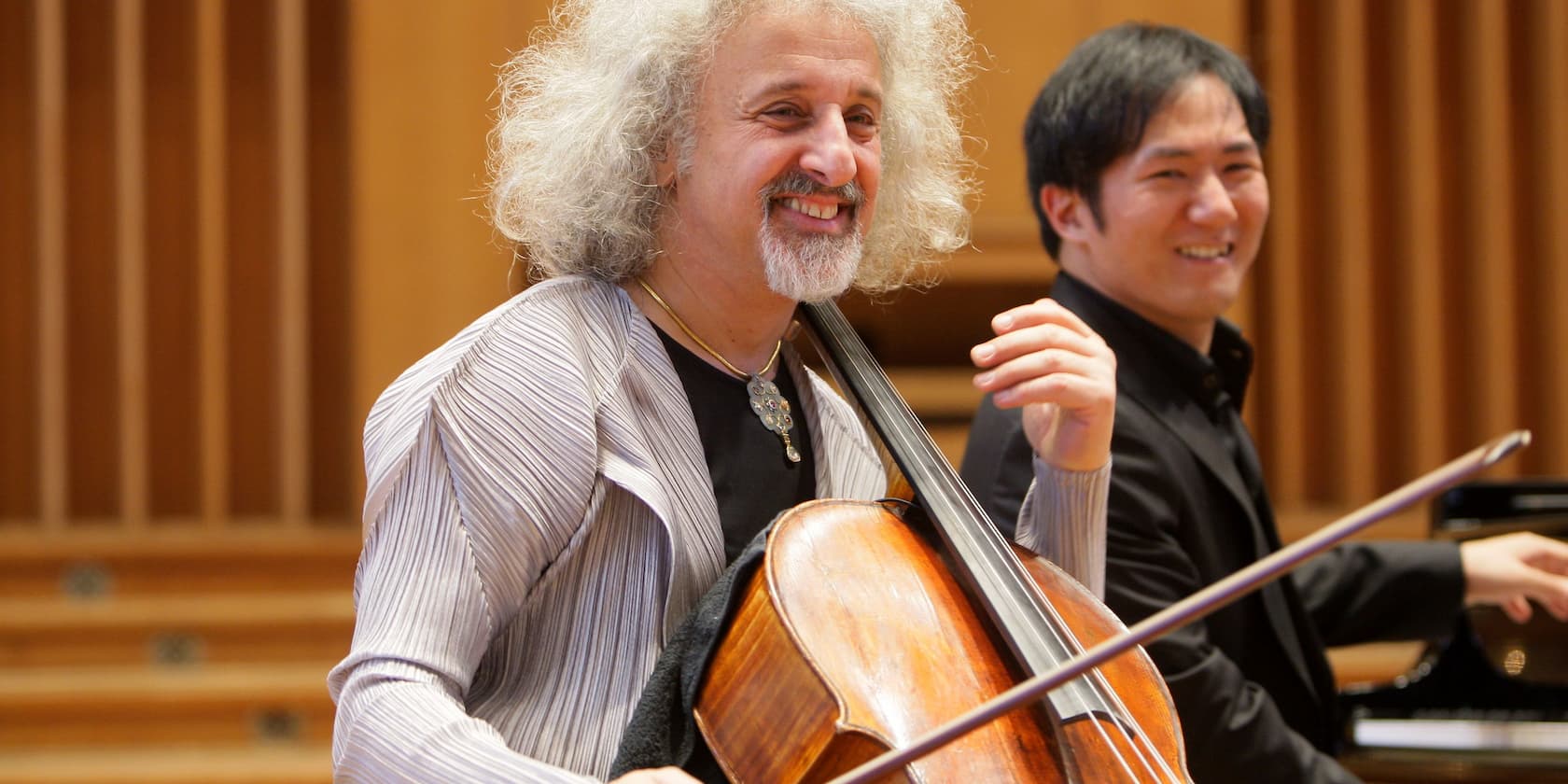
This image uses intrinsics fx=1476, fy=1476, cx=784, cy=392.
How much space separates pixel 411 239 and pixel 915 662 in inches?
103

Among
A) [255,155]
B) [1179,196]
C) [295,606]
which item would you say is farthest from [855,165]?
[255,155]

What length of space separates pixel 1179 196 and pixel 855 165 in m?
0.67

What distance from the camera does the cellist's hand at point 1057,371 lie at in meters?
1.17

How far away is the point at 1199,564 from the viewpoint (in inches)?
63.7

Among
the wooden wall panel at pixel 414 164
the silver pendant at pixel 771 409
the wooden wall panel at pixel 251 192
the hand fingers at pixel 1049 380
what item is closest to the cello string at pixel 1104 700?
the hand fingers at pixel 1049 380

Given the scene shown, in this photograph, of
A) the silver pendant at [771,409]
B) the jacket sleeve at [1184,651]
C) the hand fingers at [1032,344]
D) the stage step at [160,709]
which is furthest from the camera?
the stage step at [160,709]

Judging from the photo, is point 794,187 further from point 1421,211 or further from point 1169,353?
point 1421,211

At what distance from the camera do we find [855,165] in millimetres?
1223

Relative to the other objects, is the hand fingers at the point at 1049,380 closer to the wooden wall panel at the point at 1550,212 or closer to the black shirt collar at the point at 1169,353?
the black shirt collar at the point at 1169,353

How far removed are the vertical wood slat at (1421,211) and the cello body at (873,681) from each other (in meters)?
2.89

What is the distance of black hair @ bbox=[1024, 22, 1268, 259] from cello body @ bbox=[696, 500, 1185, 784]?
84 centimetres

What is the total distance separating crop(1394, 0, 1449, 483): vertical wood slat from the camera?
A: 11.9 feet

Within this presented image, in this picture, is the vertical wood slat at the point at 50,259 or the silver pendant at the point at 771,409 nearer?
the silver pendant at the point at 771,409

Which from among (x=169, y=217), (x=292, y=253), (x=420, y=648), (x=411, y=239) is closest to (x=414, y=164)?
(x=411, y=239)
